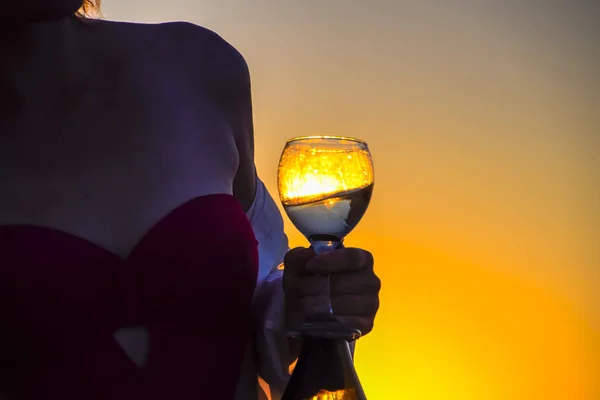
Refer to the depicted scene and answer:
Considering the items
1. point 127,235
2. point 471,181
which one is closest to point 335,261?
point 127,235

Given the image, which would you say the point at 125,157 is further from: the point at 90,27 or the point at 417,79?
the point at 417,79

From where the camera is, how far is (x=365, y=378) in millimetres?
2055

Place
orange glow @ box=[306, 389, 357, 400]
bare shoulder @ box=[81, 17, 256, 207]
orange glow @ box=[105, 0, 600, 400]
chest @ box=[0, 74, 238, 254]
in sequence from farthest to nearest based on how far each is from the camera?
orange glow @ box=[105, 0, 600, 400] < bare shoulder @ box=[81, 17, 256, 207] < chest @ box=[0, 74, 238, 254] < orange glow @ box=[306, 389, 357, 400]

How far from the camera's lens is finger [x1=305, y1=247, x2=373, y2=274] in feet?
1.79

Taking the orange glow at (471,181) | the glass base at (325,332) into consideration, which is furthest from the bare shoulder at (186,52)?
the orange glow at (471,181)

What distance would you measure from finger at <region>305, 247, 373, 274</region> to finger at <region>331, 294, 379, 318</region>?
0.13 feet

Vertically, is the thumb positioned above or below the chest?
below

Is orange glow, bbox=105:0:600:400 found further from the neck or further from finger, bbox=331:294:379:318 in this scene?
finger, bbox=331:294:379:318

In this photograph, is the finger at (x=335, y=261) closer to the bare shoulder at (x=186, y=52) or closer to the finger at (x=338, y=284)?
the finger at (x=338, y=284)

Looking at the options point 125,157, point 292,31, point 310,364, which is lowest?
point 310,364

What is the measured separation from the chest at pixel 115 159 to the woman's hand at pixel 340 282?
0.22 m

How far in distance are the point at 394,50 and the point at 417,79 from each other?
0.41 feet

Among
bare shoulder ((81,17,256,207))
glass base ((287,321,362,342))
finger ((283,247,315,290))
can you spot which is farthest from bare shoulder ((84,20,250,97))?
glass base ((287,321,362,342))

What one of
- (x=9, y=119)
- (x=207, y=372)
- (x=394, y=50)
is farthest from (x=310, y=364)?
(x=394, y=50)
